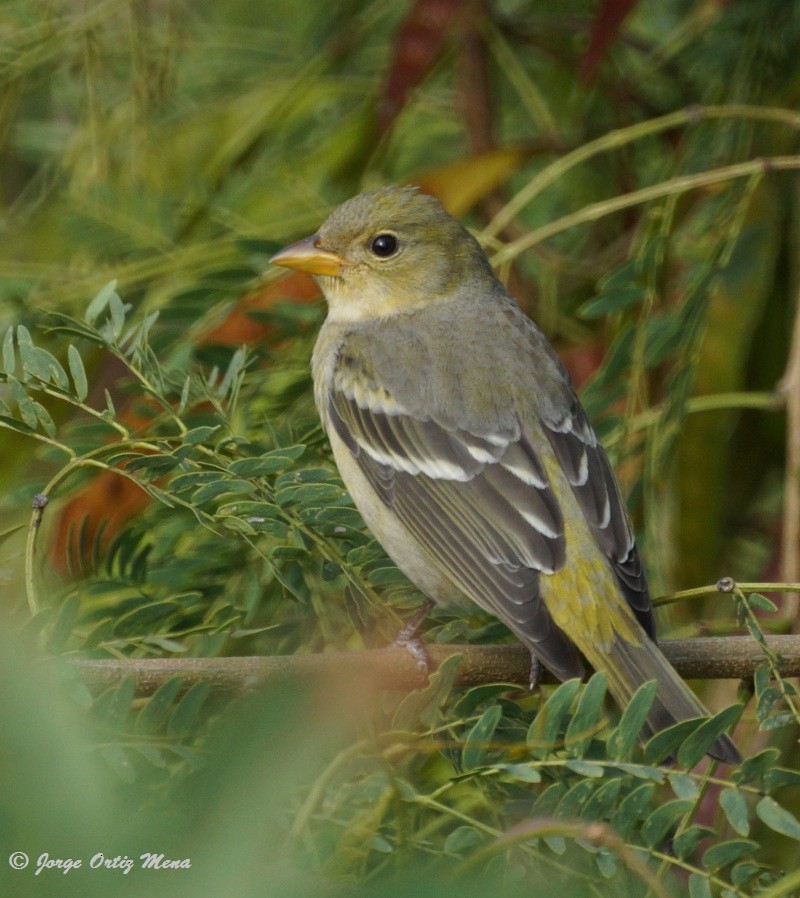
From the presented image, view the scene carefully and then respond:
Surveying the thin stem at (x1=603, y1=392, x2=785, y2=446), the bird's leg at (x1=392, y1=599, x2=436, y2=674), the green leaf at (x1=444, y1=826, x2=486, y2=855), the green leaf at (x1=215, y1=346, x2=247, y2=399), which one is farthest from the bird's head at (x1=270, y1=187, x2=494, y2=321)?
the green leaf at (x1=444, y1=826, x2=486, y2=855)

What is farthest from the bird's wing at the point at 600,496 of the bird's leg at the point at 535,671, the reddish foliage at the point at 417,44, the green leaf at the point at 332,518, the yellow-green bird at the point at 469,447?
the reddish foliage at the point at 417,44

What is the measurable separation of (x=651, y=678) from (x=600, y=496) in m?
0.60

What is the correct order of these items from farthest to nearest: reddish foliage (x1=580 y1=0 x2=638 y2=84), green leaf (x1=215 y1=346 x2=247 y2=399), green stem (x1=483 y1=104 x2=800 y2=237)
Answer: reddish foliage (x1=580 y1=0 x2=638 y2=84)
green stem (x1=483 y1=104 x2=800 y2=237)
green leaf (x1=215 y1=346 x2=247 y2=399)

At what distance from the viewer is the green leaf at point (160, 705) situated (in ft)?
5.96

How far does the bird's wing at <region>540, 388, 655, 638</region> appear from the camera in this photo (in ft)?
8.96

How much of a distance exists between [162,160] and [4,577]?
234 cm

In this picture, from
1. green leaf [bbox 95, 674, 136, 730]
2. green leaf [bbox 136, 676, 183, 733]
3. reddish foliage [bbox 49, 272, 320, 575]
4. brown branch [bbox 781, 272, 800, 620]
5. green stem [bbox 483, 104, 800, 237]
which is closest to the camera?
green leaf [bbox 95, 674, 136, 730]

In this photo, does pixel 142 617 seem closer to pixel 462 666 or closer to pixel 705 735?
pixel 462 666

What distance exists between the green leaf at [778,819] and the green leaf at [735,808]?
26mm

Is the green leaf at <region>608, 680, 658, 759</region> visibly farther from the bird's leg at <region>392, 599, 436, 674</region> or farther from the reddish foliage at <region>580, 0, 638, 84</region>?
the reddish foliage at <region>580, 0, 638, 84</region>

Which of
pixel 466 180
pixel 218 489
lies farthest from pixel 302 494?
pixel 466 180

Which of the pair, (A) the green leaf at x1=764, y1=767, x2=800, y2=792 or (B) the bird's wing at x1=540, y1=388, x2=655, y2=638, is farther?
(B) the bird's wing at x1=540, y1=388, x2=655, y2=638

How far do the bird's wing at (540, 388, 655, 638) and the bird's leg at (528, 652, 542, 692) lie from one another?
257 millimetres

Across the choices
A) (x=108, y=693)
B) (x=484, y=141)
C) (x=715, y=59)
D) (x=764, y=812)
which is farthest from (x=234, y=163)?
(x=764, y=812)
